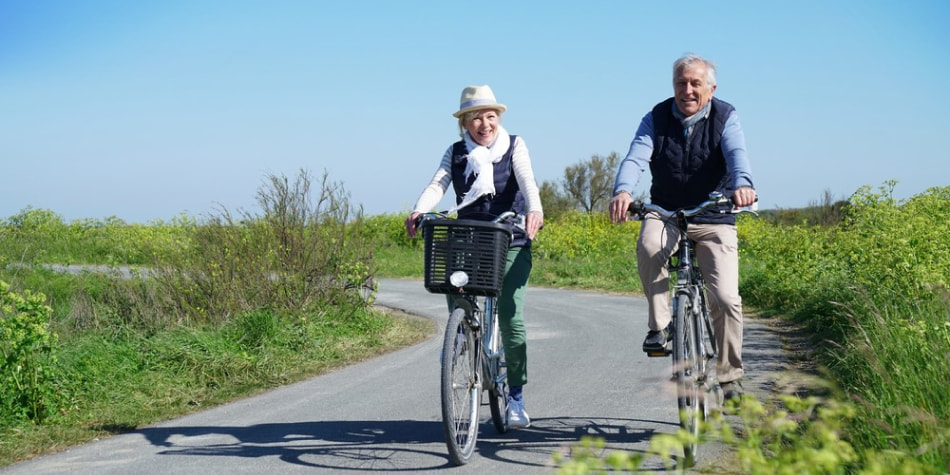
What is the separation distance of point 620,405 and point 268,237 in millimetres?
5971

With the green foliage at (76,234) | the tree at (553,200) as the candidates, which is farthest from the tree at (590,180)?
the green foliage at (76,234)

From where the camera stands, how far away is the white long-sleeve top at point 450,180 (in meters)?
5.66

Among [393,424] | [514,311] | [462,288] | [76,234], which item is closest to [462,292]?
[462,288]

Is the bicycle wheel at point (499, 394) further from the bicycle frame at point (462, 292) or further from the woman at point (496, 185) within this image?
the bicycle frame at point (462, 292)

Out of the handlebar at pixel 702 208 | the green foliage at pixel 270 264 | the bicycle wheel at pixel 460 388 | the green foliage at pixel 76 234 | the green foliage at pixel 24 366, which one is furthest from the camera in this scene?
the green foliage at pixel 76 234

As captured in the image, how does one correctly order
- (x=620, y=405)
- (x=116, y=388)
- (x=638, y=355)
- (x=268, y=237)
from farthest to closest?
(x=268, y=237)
(x=638, y=355)
(x=116, y=388)
(x=620, y=405)

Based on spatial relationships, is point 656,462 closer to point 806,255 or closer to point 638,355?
point 638,355

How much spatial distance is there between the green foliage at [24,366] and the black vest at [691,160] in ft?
15.0

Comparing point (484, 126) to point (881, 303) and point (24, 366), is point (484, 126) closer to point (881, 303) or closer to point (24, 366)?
point (24, 366)

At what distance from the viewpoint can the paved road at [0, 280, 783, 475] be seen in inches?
212

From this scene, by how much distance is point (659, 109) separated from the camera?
5508 mm

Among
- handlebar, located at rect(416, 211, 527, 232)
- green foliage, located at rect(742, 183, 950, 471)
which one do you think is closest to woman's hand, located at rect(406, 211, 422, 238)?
handlebar, located at rect(416, 211, 527, 232)

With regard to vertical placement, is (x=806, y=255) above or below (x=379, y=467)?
above

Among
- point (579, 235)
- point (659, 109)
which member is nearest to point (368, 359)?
point (659, 109)
